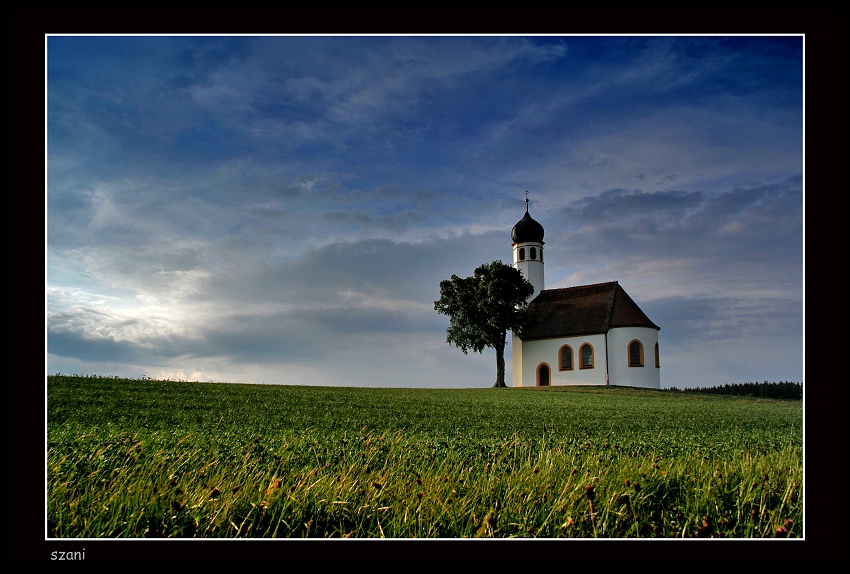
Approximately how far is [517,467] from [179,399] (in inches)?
492

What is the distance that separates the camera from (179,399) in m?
16.2

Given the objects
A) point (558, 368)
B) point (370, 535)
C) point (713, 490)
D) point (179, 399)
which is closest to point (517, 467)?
point (713, 490)

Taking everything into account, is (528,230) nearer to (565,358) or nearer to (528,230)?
(528,230)

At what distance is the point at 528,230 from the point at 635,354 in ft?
47.6

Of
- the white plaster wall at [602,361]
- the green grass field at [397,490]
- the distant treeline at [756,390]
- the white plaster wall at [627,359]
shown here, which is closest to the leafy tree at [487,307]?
the white plaster wall at [602,361]

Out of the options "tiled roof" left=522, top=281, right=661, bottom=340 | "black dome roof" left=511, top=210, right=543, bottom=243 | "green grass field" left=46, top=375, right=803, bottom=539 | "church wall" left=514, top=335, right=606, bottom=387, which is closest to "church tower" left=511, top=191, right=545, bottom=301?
"black dome roof" left=511, top=210, right=543, bottom=243

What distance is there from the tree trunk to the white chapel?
7.23 feet

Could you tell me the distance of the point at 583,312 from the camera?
45.7m

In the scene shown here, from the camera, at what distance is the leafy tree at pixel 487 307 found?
1745 inches

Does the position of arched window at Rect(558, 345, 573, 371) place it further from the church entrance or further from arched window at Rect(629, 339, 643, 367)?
arched window at Rect(629, 339, 643, 367)

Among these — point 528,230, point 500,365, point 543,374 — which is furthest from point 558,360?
point 528,230

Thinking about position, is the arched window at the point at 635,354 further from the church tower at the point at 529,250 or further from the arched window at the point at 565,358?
the church tower at the point at 529,250

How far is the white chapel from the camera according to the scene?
42500mm
